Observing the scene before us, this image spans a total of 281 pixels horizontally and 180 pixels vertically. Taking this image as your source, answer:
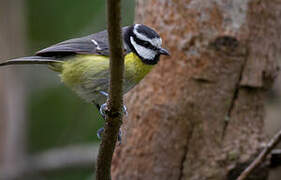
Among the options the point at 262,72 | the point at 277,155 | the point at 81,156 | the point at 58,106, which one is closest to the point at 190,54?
the point at 262,72

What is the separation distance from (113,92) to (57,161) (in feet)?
9.73

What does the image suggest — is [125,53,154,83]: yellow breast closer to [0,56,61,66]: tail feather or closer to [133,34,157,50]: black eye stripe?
[133,34,157,50]: black eye stripe

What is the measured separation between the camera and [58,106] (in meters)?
7.09

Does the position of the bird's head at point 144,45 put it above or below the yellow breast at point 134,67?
above

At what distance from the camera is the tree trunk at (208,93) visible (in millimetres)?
3227

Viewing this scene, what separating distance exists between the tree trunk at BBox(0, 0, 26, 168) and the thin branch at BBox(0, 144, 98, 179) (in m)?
0.96

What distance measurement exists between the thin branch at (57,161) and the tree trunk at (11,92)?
0.96m

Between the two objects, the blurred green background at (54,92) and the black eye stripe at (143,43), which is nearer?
the black eye stripe at (143,43)

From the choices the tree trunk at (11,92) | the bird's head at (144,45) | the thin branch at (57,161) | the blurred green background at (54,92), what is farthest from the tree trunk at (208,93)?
the blurred green background at (54,92)

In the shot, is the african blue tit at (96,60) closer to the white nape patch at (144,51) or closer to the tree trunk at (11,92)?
the white nape patch at (144,51)

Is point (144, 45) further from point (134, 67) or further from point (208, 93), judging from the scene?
point (208, 93)

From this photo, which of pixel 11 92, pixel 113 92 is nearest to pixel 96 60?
pixel 113 92

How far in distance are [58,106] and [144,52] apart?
4.25m

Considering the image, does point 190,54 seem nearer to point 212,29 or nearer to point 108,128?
point 212,29
